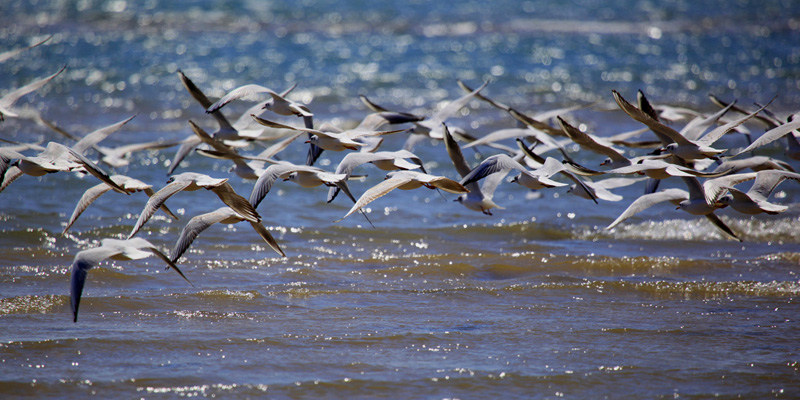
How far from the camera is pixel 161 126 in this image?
568 inches

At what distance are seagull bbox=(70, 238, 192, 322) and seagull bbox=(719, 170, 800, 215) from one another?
4.19 m

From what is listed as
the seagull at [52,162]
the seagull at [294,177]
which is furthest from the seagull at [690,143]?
the seagull at [52,162]

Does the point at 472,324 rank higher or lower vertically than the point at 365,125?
lower

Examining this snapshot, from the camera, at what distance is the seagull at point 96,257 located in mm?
4605

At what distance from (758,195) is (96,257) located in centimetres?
485

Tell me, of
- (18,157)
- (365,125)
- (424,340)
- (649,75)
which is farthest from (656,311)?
(649,75)

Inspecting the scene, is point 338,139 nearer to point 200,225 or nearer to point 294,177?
point 294,177

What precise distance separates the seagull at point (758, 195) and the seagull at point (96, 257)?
419 centimetres

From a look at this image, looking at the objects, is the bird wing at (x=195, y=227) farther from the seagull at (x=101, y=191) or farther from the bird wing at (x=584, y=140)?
the bird wing at (x=584, y=140)

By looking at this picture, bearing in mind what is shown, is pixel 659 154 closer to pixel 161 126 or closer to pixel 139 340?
pixel 139 340

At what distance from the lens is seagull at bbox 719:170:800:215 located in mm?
5957

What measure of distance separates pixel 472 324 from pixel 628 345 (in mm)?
1094

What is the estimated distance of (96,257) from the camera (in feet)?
15.7

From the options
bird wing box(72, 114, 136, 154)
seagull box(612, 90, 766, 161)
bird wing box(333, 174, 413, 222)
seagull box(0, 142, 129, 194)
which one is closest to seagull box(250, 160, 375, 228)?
bird wing box(333, 174, 413, 222)
